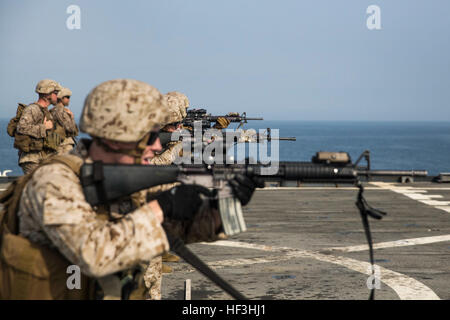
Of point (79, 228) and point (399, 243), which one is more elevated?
point (79, 228)

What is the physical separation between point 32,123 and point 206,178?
8.92 m

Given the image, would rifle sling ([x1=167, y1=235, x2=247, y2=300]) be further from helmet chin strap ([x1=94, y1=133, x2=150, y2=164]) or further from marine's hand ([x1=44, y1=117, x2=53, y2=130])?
marine's hand ([x1=44, y1=117, x2=53, y2=130])

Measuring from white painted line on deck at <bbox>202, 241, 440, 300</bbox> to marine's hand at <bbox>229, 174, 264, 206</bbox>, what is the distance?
434 cm

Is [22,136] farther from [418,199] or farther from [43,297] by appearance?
[418,199]

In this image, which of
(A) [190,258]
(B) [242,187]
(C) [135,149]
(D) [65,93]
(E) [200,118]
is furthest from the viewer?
(E) [200,118]

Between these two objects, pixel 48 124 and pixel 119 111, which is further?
pixel 48 124

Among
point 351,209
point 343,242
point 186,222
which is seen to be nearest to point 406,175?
point 186,222

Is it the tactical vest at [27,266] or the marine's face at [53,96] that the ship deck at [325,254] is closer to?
the tactical vest at [27,266]

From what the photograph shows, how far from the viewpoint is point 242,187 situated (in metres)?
4.29

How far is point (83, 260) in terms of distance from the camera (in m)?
3.44

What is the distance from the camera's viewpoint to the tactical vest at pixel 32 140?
40.4 feet

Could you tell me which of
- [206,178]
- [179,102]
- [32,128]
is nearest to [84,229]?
[206,178]

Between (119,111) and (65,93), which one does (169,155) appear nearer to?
(119,111)
